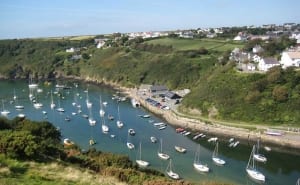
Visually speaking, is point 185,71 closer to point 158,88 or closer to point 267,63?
point 158,88

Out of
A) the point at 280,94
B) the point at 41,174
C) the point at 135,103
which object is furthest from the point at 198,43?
the point at 41,174

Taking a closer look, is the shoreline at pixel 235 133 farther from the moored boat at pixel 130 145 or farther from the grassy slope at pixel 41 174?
the grassy slope at pixel 41 174

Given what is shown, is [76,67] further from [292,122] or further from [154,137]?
[292,122]

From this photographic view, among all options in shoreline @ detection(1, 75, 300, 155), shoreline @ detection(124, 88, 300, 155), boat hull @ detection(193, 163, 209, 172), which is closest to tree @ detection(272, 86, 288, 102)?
shoreline @ detection(1, 75, 300, 155)

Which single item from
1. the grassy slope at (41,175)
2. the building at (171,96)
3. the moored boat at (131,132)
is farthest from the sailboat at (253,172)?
the building at (171,96)

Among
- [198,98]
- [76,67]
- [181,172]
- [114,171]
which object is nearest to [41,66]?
[76,67]

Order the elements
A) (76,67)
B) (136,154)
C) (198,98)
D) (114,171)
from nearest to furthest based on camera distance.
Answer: (114,171)
(136,154)
(198,98)
(76,67)
